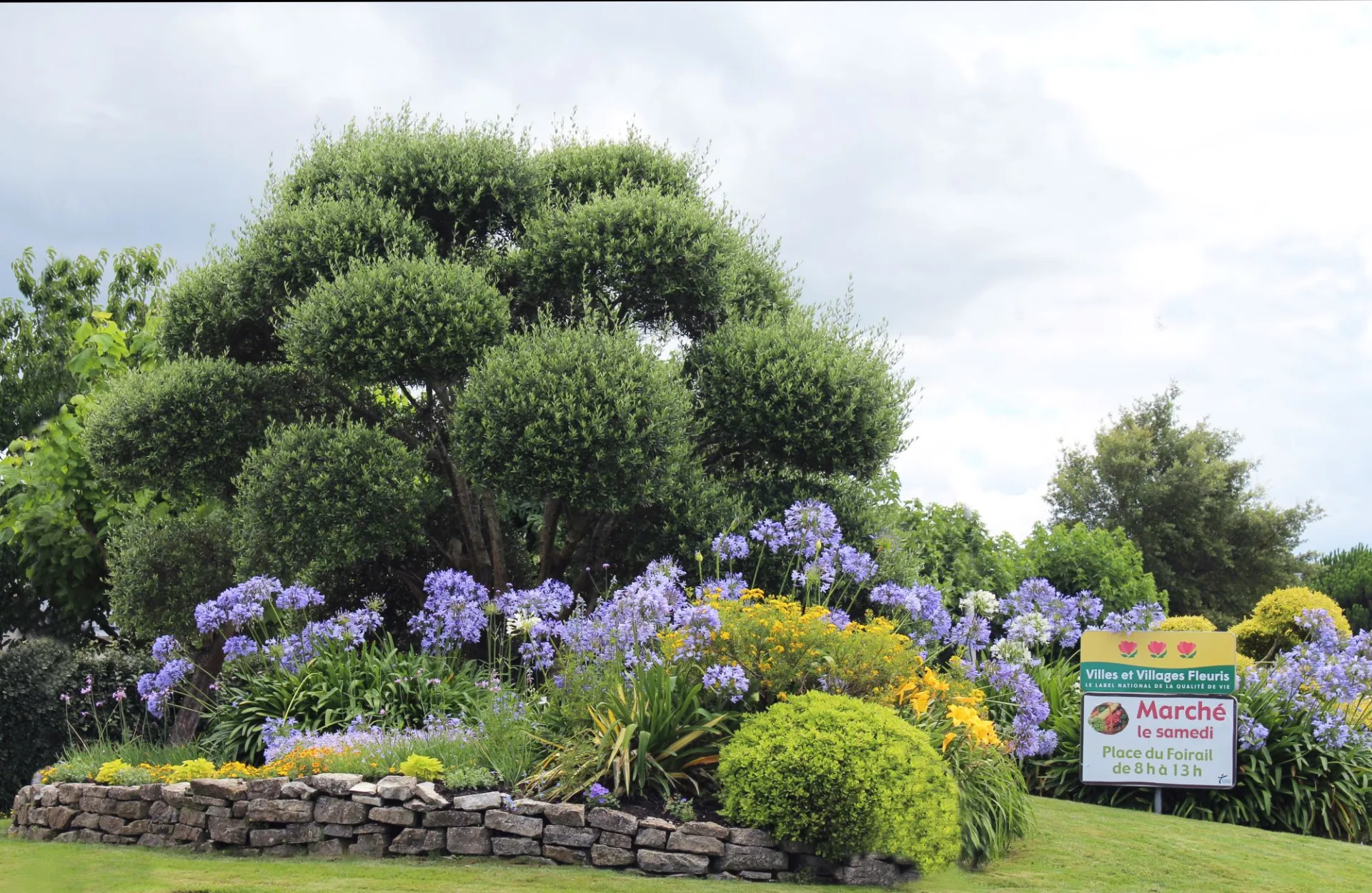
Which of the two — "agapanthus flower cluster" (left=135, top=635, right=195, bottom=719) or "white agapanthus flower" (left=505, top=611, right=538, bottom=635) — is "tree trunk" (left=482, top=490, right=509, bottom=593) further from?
"white agapanthus flower" (left=505, top=611, right=538, bottom=635)

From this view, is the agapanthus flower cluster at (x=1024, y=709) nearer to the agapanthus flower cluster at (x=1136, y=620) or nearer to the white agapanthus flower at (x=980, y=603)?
the white agapanthus flower at (x=980, y=603)

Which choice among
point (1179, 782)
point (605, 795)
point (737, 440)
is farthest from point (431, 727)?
point (1179, 782)

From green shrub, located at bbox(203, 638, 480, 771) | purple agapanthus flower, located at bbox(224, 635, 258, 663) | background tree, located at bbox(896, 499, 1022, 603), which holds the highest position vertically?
background tree, located at bbox(896, 499, 1022, 603)

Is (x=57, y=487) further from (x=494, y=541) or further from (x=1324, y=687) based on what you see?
(x=1324, y=687)

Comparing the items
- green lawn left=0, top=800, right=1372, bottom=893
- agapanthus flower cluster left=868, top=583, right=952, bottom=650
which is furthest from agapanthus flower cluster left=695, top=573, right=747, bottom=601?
green lawn left=0, top=800, right=1372, bottom=893

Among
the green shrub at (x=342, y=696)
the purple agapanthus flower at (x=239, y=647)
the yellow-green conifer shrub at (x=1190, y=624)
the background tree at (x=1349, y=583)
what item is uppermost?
the background tree at (x=1349, y=583)

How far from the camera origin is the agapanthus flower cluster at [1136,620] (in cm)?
1243

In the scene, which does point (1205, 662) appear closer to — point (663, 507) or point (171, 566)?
point (663, 507)

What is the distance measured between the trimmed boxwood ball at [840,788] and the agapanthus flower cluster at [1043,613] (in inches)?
140

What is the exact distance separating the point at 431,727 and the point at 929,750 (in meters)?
4.15

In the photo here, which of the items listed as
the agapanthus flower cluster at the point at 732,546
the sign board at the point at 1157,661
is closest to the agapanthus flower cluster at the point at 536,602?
the agapanthus flower cluster at the point at 732,546

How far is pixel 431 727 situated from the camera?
377 inches

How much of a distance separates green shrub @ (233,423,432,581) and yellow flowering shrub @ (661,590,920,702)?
5.01m

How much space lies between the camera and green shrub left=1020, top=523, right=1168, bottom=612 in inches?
824
